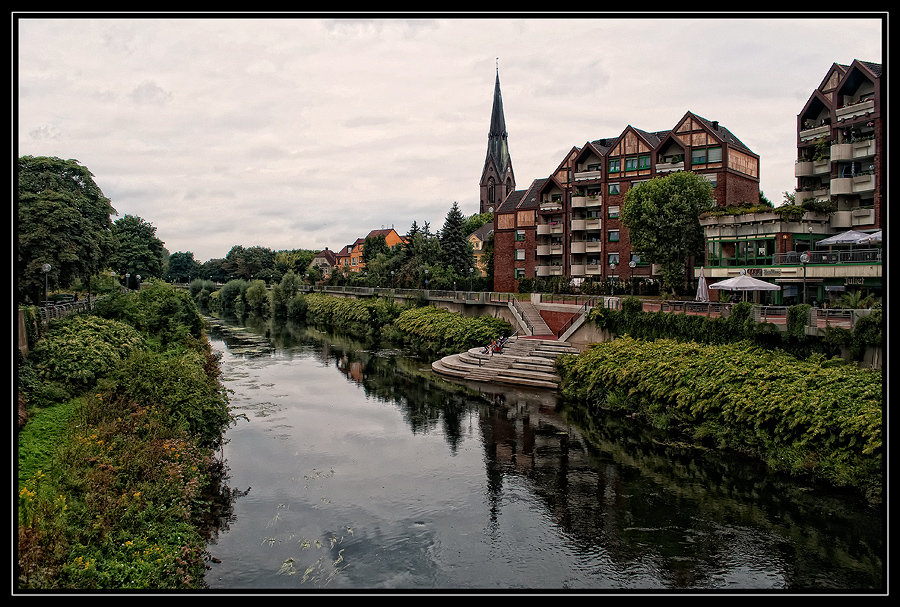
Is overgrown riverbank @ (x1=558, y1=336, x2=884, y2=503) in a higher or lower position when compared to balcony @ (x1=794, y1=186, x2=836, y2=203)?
lower

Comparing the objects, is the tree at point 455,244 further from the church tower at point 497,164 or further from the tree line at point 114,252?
the church tower at point 497,164

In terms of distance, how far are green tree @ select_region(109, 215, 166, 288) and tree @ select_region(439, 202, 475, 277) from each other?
3673cm

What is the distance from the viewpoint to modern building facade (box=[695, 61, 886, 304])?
33.8 m

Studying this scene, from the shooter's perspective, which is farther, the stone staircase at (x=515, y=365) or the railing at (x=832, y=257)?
the stone staircase at (x=515, y=365)

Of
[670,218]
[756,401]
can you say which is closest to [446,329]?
[670,218]

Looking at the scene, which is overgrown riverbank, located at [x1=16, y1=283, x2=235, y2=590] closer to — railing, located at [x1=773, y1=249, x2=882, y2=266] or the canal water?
the canal water

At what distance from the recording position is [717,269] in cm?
3803

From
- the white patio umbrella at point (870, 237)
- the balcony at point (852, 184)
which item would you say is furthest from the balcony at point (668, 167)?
the white patio umbrella at point (870, 237)

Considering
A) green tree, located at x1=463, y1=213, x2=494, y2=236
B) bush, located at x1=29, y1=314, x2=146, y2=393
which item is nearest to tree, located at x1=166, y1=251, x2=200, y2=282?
green tree, located at x1=463, y1=213, x2=494, y2=236

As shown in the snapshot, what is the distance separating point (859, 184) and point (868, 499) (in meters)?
26.5

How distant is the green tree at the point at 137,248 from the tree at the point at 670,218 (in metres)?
60.0

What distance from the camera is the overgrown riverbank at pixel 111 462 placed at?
10.8m
